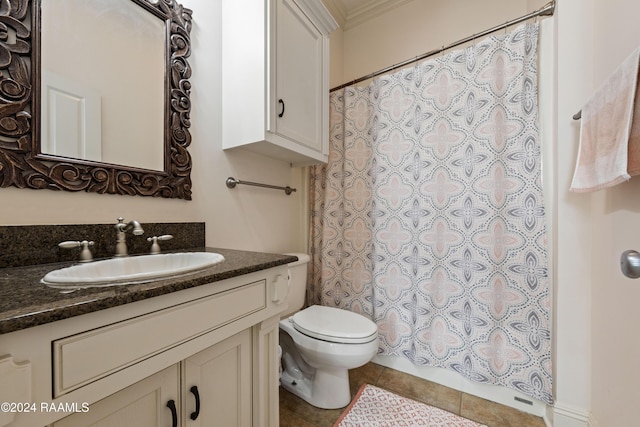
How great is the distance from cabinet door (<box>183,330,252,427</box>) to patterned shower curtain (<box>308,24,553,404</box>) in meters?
1.01

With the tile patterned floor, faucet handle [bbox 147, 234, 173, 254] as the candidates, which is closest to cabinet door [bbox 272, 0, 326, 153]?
faucet handle [bbox 147, 234, 173, 254]

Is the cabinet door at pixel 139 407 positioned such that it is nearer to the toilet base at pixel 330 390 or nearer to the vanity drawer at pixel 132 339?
the vanity drawer at pixel 132 339

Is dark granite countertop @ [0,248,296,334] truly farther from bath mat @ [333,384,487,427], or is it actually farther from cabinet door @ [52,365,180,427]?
bath mat @ [333,384,487,427]

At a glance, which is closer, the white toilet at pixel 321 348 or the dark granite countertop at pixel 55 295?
the dark granite countertop at pixel 55 295

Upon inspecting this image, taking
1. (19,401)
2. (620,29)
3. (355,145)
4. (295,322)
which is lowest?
(295,322)

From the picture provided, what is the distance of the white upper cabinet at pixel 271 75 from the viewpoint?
3.80 ft

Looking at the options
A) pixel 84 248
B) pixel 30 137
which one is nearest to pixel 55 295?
pixel 84 248

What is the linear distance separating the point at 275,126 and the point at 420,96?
913 millimetres

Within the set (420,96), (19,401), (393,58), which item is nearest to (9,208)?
(19,401)

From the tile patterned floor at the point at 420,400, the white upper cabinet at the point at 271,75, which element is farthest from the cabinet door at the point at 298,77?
the tile patterned floor at the point at 420,400

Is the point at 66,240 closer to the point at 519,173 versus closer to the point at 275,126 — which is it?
the point at 275,126

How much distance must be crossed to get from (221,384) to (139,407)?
23cm

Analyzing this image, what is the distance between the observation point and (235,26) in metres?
1.23

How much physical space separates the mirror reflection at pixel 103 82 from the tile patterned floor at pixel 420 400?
1353 mm
